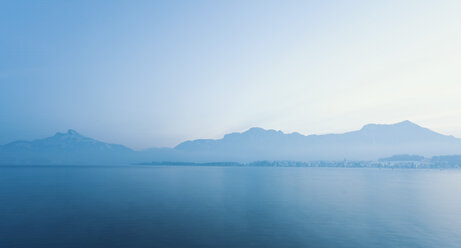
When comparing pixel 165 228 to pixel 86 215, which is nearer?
pixel 165 228

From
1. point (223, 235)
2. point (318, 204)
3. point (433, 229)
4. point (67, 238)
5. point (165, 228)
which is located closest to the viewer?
point (67, 238)

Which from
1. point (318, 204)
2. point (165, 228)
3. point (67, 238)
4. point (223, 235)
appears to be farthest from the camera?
point (318, 204)

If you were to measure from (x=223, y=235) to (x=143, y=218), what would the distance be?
15522 millimetres

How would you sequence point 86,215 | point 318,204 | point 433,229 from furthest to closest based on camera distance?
1. point 318,204
2. point 86,215
3. point 433,229

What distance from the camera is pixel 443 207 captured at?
63.1m

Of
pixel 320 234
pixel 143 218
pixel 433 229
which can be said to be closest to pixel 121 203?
pixel 143 218

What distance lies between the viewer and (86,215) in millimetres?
46125

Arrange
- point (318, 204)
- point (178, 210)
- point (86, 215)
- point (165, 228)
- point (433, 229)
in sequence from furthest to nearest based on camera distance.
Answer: point (318, 204) → point (178, 210) → point (86, 215) → point (433, 229) → point (165, 228)

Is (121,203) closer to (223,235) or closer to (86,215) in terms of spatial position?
(86,215)

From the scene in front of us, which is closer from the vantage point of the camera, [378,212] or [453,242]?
[453,242]

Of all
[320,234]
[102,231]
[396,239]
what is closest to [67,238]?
[102,231]

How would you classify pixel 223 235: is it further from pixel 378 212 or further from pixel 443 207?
pixel 443 207

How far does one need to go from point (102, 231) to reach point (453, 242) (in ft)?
150

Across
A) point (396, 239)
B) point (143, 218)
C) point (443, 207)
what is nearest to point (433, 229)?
point (396, 239)
